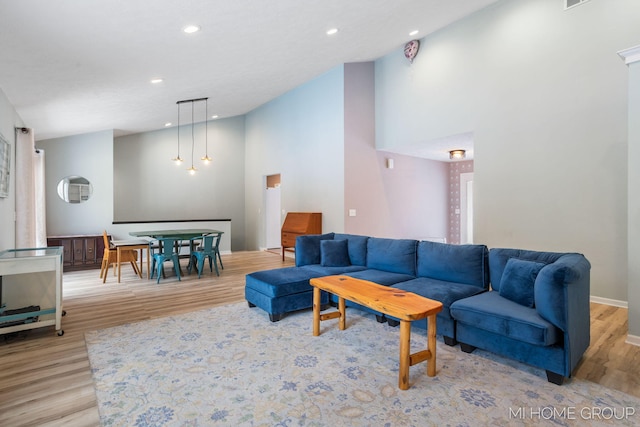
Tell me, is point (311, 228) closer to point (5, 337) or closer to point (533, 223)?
point (533, 223)

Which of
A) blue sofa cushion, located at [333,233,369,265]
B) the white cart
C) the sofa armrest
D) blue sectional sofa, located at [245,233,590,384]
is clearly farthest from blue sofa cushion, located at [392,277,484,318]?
the white cart

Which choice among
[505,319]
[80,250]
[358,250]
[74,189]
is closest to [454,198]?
[358,250]

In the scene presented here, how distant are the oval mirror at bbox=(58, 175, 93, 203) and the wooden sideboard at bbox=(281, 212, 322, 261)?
4358mm

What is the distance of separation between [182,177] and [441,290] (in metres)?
7.95

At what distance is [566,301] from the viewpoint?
214 cm

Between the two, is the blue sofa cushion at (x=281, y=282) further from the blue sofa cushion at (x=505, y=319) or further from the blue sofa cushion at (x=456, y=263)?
Result: the blue sofa cushion at (x=505, y=319)

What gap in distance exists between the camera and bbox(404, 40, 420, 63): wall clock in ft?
19.1

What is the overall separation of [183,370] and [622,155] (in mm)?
5164

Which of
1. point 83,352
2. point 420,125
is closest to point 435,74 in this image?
point 420,125

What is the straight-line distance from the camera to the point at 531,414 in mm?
1874

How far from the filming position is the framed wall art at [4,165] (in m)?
3.69

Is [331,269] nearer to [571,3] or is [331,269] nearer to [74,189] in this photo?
[571,3]

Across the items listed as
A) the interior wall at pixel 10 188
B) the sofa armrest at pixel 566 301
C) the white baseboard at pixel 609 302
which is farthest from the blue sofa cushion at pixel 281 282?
the white baseboard at pixel 609 302

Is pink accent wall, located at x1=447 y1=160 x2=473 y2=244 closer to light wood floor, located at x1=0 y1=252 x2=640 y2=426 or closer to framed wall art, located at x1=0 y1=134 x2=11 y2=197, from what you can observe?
light wood floor, located at x1=0 y1=252 x2=640 y2=426
